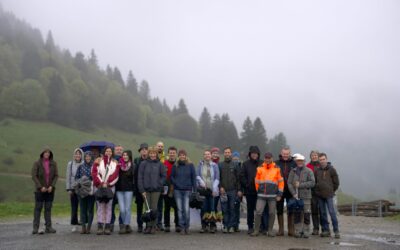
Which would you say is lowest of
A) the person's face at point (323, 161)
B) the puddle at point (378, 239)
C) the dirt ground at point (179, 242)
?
the puddle at point (378, 239)

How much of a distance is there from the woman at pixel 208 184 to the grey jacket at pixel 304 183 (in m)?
2.15

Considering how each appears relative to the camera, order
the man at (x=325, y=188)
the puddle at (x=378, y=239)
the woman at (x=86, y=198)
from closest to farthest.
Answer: the puddle at (x=378, y=239)
the woman at (x=86, y=198)
the man at (x=325, y=188)

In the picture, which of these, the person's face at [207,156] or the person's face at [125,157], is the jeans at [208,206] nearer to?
the person's face at [207,156]

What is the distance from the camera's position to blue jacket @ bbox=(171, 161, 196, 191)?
40.5 feet

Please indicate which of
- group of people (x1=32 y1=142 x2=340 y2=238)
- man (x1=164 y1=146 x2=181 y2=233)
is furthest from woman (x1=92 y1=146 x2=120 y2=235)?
man (x1=164 y1=146 x2=181 y2=233)

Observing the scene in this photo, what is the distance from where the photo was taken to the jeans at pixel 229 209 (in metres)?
12.6

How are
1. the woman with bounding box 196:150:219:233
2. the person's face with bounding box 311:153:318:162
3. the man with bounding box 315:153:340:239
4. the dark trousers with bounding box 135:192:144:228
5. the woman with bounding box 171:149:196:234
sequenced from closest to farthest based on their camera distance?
the man with bounding box 315:153:340:239, the woman with bounding box 171:149:196:234, the dark trousers with bounding box 135:192:144:228, the woman with bounding box 196:150:219:233, the person's face with bounding box 311:153:318:162

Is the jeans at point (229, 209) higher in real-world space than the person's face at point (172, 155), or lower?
lower

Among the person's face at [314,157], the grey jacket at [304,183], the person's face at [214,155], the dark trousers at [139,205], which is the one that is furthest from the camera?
the person's face at [214,155]

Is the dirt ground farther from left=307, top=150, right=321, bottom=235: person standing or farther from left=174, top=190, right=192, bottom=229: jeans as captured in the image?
left=307, top=150, right=321, bottom=235: person standing

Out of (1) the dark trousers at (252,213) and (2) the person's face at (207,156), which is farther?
(2) the person's face at (207,156)

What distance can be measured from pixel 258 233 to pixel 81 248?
5015mm

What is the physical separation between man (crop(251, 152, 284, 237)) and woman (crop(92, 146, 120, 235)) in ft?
13.2

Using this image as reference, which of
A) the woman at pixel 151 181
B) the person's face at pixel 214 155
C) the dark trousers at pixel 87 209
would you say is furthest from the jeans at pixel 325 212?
the dark trousers at pixel 87 209
